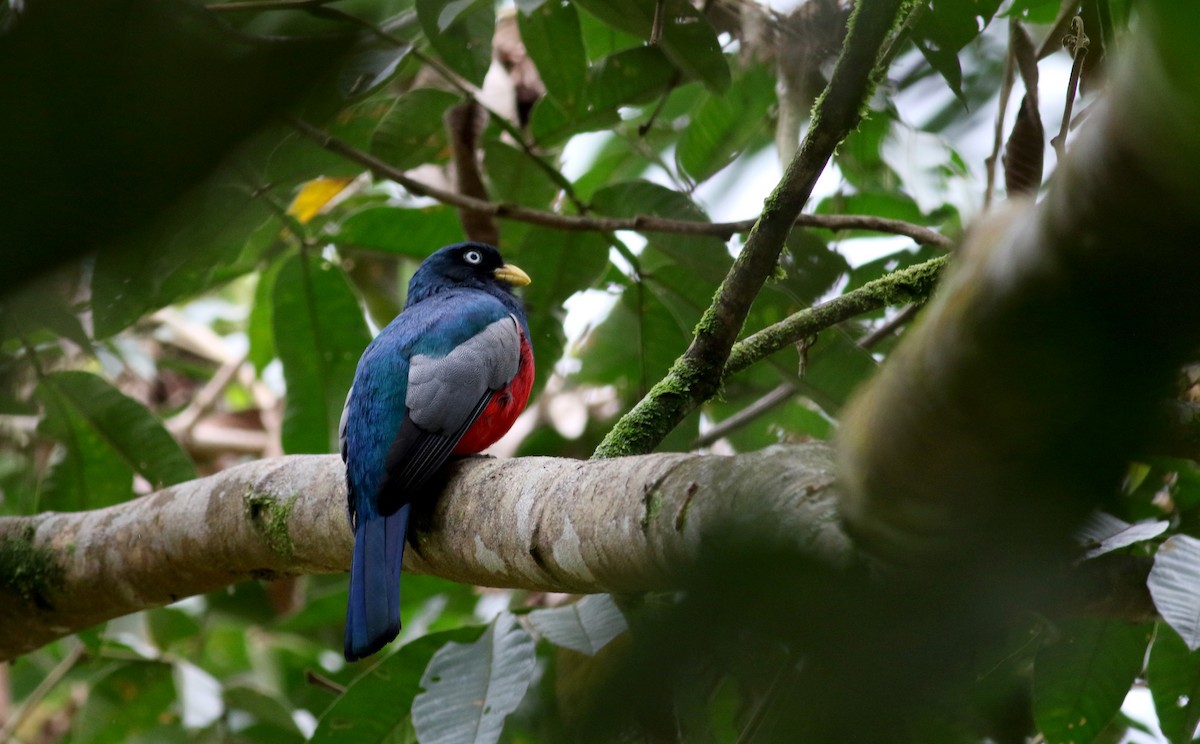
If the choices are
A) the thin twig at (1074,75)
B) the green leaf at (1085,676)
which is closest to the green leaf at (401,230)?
the thin twig at (1074,75)

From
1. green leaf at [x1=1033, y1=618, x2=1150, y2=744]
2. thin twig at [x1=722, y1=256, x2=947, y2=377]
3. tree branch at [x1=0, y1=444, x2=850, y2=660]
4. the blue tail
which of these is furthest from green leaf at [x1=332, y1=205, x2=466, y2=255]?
green leaf at [x1=1033, y1=618, x2=1150, y2=744]

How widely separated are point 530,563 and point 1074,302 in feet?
6.14

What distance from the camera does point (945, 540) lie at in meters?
0.82

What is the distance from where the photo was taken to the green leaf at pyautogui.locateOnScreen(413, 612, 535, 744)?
2.56 m

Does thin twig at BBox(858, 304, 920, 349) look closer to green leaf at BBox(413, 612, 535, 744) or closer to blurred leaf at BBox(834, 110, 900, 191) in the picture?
blurred leaf at BBox(834, 110, 900, 191)

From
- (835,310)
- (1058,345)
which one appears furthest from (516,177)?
(1058,345)

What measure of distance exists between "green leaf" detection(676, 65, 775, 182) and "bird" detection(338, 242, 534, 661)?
89 centimetres

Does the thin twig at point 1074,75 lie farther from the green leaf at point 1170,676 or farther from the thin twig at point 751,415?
the thin twig at point 751,415

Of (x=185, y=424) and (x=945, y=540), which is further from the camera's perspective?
(x=185, y=424)

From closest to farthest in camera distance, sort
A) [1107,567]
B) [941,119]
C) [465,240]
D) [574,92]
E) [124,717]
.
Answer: [941,119]
[1107,567]
[574,92]
[124,717]
[465,240]

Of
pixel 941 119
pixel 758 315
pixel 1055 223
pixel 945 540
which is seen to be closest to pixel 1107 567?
pixel 941 119

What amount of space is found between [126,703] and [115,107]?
4546mm

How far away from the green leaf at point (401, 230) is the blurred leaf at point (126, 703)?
6.52 ft

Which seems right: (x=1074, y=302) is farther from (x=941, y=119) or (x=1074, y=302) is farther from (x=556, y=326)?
(x=556, y=326)
